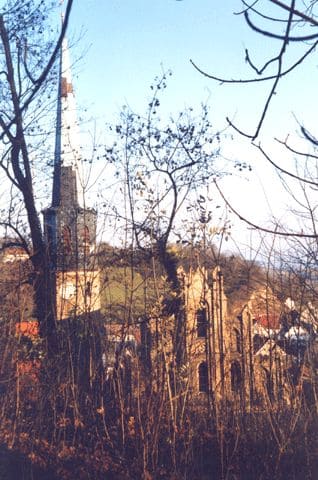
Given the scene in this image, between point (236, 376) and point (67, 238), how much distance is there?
3159 millimetres

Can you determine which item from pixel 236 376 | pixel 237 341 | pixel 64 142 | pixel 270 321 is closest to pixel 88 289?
pixel 237 341

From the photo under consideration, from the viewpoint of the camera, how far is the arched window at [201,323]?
679 centimetres

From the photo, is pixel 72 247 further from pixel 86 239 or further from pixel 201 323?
pixel 201 323

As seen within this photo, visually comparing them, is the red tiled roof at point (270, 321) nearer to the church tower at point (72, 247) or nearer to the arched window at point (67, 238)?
the church tower at point (72, 247)

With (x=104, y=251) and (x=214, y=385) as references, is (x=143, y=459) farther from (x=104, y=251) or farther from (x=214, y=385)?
(x=104, y=251)

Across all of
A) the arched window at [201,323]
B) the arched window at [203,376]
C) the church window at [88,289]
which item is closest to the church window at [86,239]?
the church window at [88,289]

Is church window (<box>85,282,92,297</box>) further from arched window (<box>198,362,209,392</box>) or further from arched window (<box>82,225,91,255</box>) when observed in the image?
arched window (<box>198,362,209,392</box>)

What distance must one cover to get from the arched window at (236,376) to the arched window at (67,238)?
2.70m

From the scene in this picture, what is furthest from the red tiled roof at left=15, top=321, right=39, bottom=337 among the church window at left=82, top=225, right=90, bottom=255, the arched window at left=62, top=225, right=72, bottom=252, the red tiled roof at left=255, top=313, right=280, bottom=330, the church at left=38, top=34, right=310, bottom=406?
the red tiled roof at left=255, top=313, right=280, bottom=330

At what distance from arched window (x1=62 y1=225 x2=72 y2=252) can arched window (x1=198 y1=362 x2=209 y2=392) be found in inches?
96.9

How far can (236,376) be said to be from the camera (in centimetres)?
659

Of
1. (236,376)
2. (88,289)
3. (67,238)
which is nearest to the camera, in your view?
(236,376)

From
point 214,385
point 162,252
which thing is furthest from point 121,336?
point 162,252

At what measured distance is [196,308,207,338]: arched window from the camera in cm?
679
